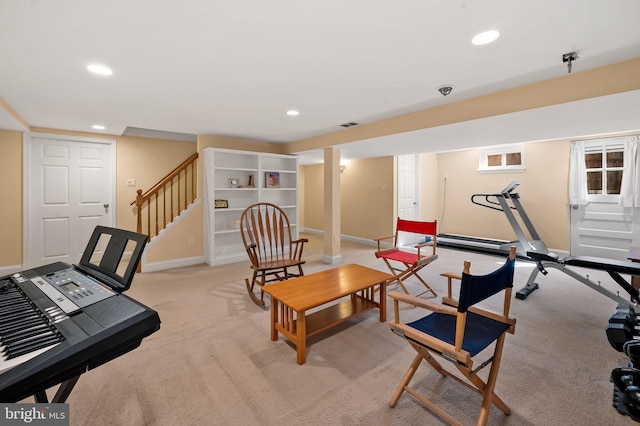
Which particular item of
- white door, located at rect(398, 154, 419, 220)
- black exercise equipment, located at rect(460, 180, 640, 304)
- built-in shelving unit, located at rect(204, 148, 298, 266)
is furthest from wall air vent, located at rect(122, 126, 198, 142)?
black exercise equipment, located at rect(460, 180, 640, 304)

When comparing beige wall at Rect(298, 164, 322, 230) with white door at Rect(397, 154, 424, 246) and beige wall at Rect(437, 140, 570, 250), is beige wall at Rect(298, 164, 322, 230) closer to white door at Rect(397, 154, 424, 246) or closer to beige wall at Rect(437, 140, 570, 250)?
white door at Rect(397, 154, 424, 246)

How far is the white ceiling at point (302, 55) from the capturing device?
5.03 ft

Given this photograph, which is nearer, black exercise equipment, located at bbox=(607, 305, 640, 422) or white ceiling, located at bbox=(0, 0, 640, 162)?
black exercise equipment, located at bbox=(607, 305, 640, 422)

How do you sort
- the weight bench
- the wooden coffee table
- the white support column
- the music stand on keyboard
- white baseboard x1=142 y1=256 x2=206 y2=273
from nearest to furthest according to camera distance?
the music stand on keyboard < the wooden coffee table < the weight bench < white baseboard x1=142 y1=256 x2=206 y2=273 < the white support column

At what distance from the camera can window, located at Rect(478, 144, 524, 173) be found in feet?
18.4

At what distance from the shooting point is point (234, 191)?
510 centimetres

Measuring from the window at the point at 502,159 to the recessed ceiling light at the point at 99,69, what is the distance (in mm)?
6606

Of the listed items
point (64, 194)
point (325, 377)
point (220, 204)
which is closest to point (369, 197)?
point (220, 204)

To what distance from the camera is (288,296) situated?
7.18ft

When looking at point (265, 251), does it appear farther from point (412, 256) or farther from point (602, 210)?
point (602, 210)

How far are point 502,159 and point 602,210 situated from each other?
73.8 inches

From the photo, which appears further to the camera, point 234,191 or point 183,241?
point 234,191

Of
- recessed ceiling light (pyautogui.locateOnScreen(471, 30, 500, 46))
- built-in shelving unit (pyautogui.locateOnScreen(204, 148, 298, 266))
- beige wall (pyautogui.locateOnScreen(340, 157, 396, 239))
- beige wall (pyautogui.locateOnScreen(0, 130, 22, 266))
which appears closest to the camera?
recessed ceiling light (pyautogui.locateOnScreen(471, 30, 500, 46))

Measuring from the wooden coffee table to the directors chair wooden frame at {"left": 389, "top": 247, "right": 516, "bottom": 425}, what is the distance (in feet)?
2.34
